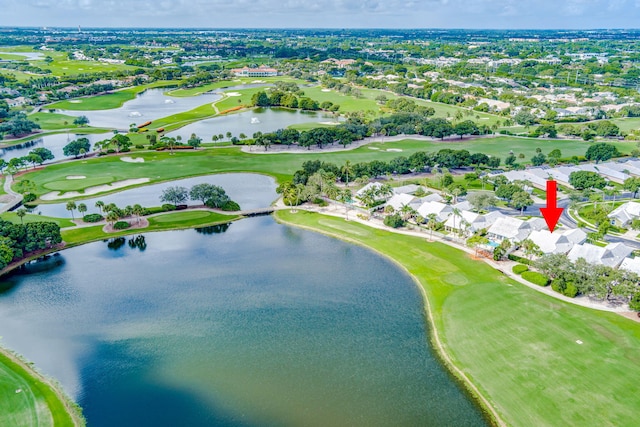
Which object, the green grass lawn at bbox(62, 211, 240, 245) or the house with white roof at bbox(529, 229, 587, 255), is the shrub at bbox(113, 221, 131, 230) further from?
the house with white roof at bbox(529, 229, 587, 255)

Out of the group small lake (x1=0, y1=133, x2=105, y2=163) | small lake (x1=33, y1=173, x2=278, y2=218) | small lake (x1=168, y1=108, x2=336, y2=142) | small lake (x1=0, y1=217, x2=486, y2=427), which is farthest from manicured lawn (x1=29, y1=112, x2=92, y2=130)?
small lake (x1=0, y1=217, x2=486, y2=427)

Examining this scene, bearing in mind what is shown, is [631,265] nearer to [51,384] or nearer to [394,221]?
Result: [394,221]

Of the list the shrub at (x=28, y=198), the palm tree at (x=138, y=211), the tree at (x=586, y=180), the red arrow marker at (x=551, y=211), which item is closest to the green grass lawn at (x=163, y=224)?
the palm tree at (x=138, y=211)

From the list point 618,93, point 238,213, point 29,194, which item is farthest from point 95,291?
point 618,93

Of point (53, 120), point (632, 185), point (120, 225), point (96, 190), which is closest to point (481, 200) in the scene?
point (632, 185)

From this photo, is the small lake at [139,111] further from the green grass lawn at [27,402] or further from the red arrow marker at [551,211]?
the red arrow marker at [551,211]

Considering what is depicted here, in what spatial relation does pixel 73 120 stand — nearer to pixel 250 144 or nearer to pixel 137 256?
pixel 250 144

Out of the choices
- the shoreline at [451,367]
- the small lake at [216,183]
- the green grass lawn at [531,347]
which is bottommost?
the shoreline at [451,367]
